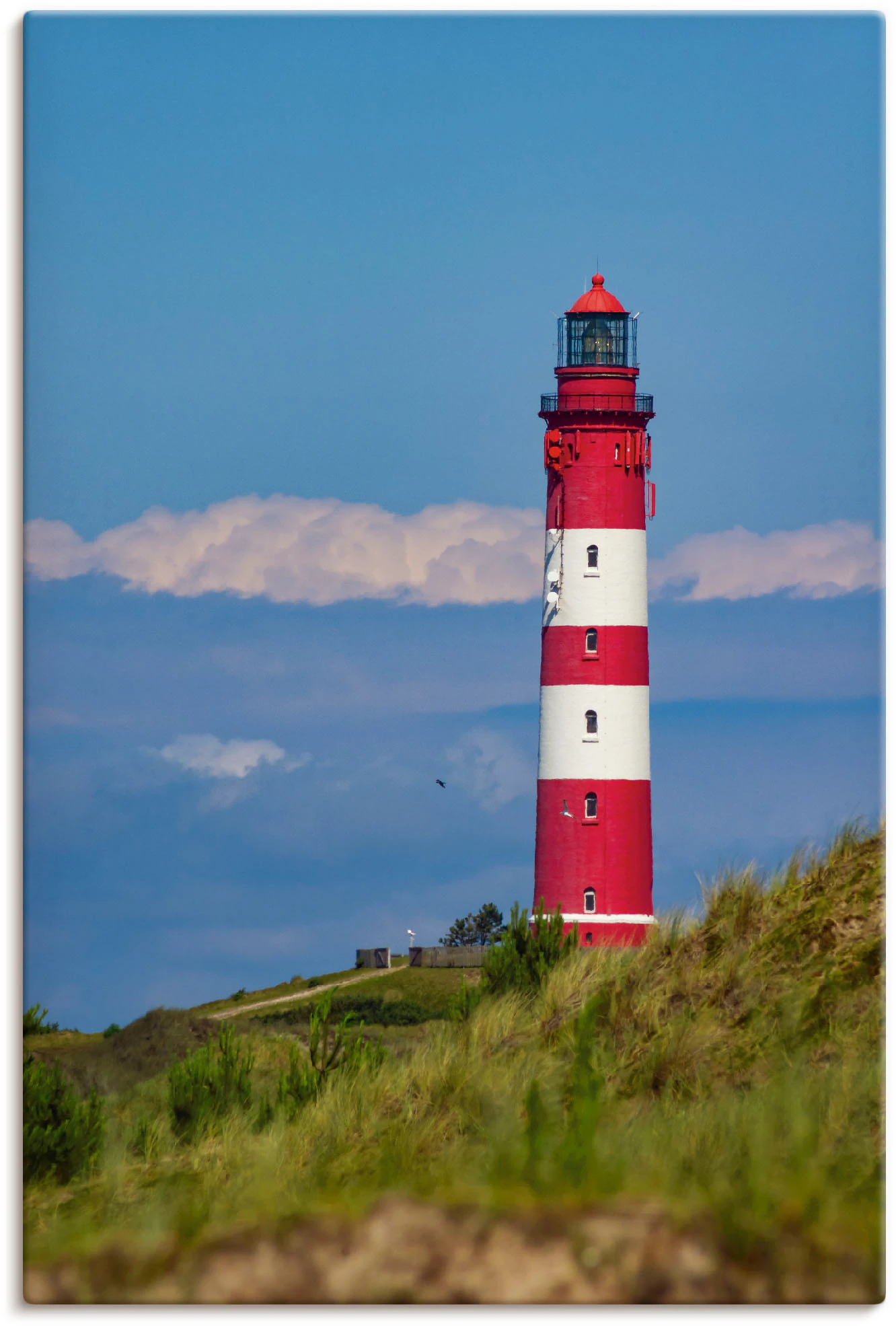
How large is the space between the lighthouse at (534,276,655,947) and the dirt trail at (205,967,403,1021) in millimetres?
5625

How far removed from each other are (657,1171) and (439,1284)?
136cm

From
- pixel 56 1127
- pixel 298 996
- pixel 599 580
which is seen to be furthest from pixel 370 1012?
pixel 56 1127

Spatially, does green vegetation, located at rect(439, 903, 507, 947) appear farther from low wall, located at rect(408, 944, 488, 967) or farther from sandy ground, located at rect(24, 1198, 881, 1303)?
sandy ground, located at rect(24, 1198, 881, 1303)

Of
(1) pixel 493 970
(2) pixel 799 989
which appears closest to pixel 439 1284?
(2) pixel 799 989

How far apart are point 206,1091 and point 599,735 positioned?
16.2 metres

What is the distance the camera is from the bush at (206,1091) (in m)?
14.3

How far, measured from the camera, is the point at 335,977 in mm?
41500

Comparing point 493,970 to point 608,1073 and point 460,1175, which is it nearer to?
point 608,1073

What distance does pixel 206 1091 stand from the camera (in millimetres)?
14867

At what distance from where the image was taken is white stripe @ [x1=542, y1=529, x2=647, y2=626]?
30516 millimetres

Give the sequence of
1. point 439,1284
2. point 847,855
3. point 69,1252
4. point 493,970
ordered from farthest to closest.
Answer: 1. point 493,970
2. point 847,855
3. point 69,1252
4. point 439,1284

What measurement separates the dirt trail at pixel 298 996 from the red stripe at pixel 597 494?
31.8 ft

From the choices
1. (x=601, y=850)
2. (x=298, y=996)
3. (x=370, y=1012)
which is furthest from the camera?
(x=298, y=996)

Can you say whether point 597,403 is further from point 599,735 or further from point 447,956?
point 447,956
